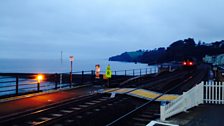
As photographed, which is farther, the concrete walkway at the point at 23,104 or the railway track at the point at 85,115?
the concrete walkway at the point at 23,104

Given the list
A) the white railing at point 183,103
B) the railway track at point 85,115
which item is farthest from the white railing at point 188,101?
the railway track at point 85,115

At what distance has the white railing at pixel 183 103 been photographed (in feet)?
33.5

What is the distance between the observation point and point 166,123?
9.81 meters

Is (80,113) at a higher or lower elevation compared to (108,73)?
lower

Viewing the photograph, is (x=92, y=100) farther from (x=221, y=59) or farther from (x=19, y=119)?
(x=221, y=59)

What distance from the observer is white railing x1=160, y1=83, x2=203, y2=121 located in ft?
33.5

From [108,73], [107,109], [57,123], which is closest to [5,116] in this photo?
[57,123]

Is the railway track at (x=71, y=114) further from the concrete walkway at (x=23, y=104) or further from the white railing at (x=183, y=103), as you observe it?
the white railing at (x=183, y=103)

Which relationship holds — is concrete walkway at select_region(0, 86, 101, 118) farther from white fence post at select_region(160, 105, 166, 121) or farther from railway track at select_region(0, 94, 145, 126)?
white fence post at select_region(160, 105, 166, 121)

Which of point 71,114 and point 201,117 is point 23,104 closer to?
point 71,114

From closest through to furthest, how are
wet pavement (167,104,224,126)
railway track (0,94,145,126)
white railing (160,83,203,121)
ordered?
railway track (0,94,145,126)
wet pavement (167,104,224,126)
white railing (160,83,203,121)

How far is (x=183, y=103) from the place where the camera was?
11.9m

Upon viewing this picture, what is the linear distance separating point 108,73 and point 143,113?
8481mm

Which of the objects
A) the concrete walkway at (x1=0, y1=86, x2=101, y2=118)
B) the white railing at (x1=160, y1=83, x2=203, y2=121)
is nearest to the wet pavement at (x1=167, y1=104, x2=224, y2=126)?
the white railing at (x1=160, y1=83, x2=203, y2=121)
